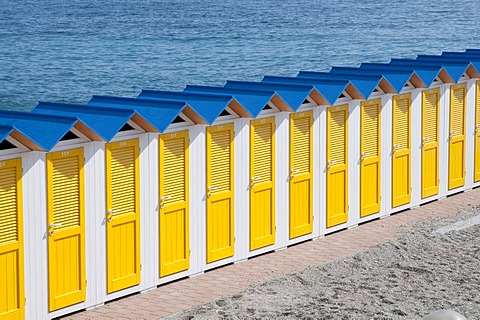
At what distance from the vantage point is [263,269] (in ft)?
44.8

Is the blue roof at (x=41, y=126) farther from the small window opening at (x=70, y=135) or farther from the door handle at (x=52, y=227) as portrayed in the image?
the door handle at (x=52, y=227)

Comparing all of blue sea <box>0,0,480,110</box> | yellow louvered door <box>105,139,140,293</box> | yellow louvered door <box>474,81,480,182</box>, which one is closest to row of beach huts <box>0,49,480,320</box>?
yellow louvered door <box>105,139,140,293</box>

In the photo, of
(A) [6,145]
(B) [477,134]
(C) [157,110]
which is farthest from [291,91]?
(B) [477,134]

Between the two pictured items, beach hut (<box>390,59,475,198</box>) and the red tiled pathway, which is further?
beach hut (<box>390,59,475,198</box>)

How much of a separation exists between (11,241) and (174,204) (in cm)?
243

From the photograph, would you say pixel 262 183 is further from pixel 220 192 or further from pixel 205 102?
pixel 205 102

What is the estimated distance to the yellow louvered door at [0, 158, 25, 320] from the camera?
10867mm

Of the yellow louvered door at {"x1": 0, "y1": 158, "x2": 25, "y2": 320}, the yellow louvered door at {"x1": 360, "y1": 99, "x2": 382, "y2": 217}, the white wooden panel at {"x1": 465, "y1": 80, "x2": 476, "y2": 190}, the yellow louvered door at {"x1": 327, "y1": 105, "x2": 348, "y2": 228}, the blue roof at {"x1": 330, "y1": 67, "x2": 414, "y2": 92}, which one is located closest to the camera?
the yellow louvered door at {"x1": 0, "y1": 158, "x2": 25, "y2": 320}

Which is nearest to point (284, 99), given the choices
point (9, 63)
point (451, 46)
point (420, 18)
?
point (9, 63)

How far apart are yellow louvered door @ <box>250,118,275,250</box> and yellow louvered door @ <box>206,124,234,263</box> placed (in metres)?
0.40

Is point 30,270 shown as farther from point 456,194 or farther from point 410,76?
point 456,194

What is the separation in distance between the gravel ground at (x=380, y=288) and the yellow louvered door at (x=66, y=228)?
111 cm

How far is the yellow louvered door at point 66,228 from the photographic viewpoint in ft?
37.3

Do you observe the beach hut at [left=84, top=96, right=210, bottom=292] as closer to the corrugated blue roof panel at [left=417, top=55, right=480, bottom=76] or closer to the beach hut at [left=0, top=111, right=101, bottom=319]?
the beach hut at [left=0, top=111, right=101, bottom=319]
